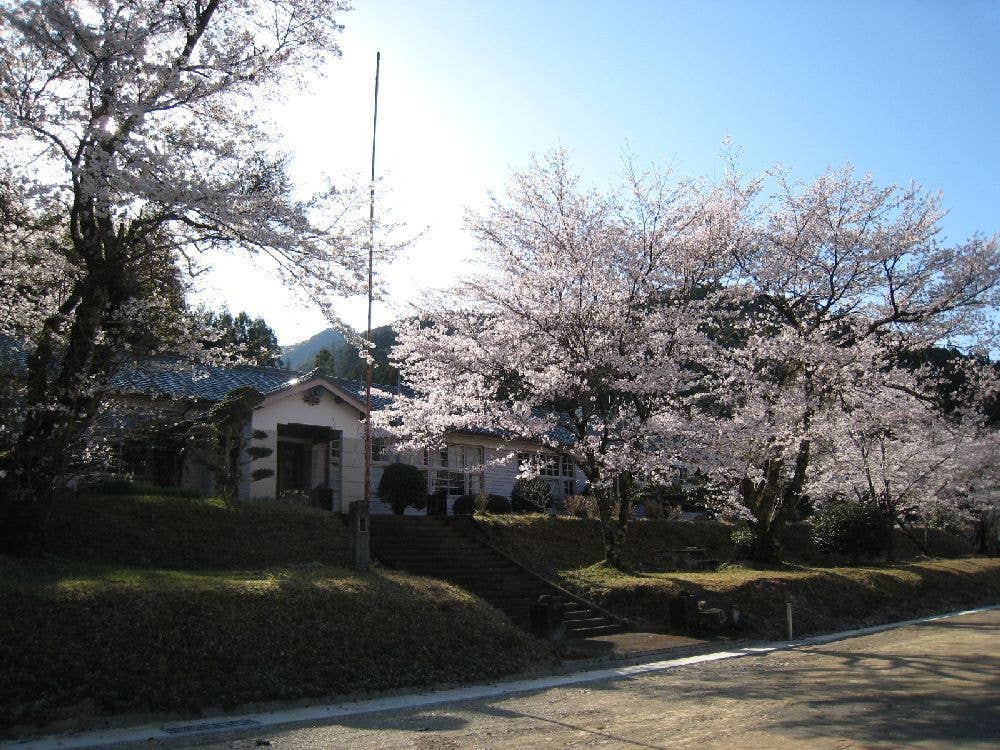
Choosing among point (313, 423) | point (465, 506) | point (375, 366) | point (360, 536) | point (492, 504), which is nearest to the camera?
point (360, 536)

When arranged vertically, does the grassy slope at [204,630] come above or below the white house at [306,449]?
below

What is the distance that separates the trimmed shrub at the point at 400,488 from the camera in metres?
21.6

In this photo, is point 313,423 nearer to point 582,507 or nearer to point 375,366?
point 582,507

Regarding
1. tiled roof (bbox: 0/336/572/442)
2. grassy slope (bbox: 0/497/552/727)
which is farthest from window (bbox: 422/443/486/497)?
grassy slope (bbox: 0/497/552/727)

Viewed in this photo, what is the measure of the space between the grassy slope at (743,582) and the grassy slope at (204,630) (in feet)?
14.7

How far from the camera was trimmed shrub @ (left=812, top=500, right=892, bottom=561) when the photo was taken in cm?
2523

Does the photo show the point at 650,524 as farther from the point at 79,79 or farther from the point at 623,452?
the point at 79,79

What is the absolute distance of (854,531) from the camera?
2525 cm

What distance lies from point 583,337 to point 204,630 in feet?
33.1

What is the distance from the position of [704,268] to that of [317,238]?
9.91 metres

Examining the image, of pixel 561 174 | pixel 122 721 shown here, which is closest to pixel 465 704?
pixel 122 721

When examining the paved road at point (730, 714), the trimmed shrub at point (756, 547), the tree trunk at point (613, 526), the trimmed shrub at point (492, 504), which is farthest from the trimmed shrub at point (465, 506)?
the paved road at point (730, 714)

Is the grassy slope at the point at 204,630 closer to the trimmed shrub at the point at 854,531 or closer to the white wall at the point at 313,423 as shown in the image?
the white wall at the point at 313,423

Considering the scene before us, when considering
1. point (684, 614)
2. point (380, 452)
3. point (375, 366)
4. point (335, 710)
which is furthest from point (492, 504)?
point (335, 710)
